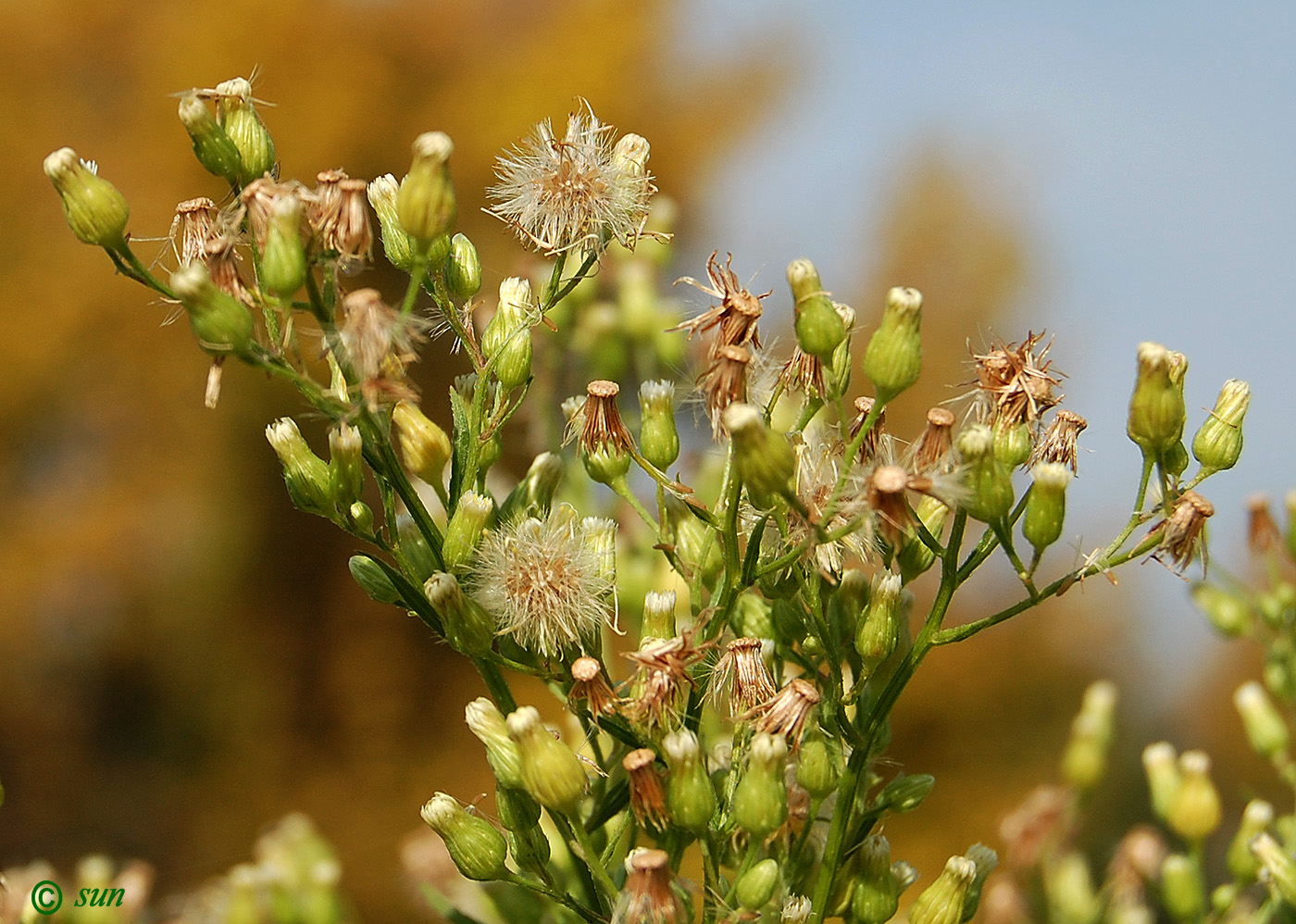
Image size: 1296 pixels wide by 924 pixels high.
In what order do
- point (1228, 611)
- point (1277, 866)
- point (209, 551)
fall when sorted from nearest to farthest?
1. point (1277, 866)
2. point (1228, 611)
3. point (209, 551)

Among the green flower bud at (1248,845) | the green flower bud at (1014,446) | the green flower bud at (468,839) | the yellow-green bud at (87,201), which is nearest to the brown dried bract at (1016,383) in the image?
the green flower bud at (1014,446)

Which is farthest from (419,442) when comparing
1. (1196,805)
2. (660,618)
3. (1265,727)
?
(1265,727)

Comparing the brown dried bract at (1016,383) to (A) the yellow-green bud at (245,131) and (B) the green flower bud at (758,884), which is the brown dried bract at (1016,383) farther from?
(A) the yellow-green bud at (245,131)

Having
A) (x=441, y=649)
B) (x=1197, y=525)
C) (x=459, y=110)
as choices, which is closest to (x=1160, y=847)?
(x=1197, y=525)

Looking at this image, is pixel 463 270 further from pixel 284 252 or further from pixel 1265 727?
pixel 1265 727

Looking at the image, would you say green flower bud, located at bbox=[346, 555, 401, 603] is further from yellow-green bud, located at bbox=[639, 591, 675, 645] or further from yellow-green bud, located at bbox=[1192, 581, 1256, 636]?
yellow-green bud, located at bbox=[1192, 581, 1256, 636]

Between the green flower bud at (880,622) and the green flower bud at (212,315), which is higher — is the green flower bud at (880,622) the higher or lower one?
the lower one

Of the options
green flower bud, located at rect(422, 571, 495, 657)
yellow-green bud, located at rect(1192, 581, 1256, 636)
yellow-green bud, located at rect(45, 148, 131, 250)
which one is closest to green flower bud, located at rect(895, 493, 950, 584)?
green flower bud, located at rect(422, 571, 495, 657)
